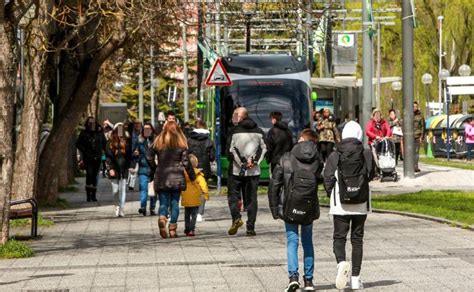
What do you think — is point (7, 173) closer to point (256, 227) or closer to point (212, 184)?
point (256, 227)

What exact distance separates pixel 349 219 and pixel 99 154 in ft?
60.6

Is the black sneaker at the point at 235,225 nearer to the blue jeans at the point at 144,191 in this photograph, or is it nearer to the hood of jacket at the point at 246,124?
the hood of jacket at the point at 246,124

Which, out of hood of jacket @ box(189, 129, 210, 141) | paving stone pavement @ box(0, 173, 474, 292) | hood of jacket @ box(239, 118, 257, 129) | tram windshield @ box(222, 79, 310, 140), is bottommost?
paving stone pavement @ box(0, 173, 474, 292)

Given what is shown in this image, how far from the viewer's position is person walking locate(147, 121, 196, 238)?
61.4 ft

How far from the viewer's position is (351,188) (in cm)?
1229

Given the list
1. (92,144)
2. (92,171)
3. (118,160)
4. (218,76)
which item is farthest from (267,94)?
(118,160)

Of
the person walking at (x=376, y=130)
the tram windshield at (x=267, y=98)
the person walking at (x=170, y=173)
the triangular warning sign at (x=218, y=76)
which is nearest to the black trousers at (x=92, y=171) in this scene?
the triangular warning sign at (x=218, y=76)

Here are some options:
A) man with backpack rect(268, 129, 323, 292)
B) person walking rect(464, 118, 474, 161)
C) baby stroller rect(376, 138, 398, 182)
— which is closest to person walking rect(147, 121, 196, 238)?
man with backpack rect(268, 129, 323, 292)

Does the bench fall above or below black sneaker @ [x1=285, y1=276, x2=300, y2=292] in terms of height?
above

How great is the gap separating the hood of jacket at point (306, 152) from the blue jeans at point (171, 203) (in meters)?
6.38

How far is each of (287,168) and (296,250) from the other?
805mm

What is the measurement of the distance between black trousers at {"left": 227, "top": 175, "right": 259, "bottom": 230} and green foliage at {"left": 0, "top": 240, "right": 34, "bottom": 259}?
3.46 m

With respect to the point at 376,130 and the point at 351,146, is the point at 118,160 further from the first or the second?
the point at 351,146

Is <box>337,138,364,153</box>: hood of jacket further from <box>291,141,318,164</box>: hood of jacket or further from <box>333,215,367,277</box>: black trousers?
<box>333,215,367,277</box>: black trousers
